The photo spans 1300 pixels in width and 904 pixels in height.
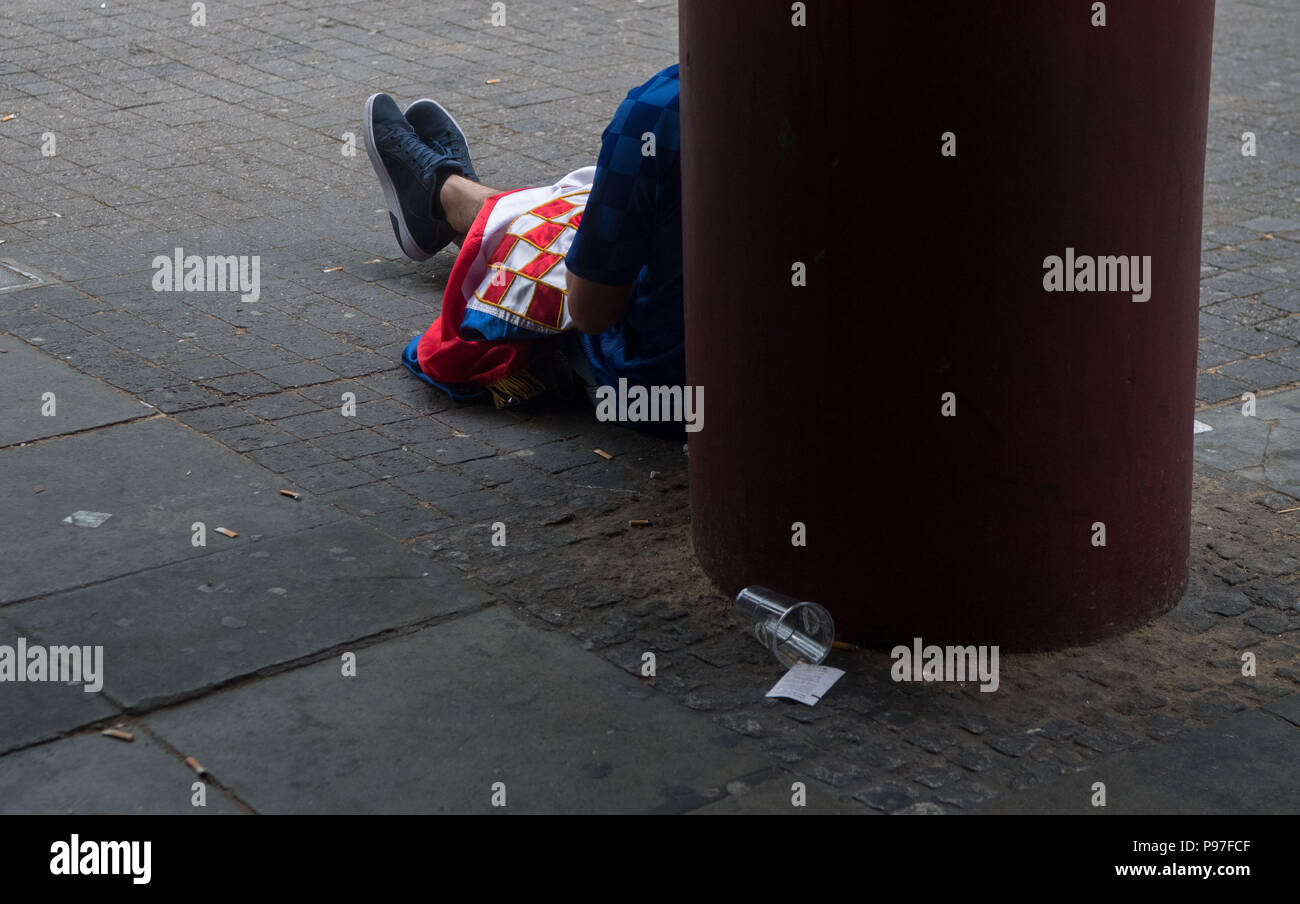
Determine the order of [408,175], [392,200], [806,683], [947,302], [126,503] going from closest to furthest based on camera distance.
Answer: [947,302]
[806,683]
[126,503]
[408,175]
[392,200]

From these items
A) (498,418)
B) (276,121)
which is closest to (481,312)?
(498,418)

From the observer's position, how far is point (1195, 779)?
126 inches

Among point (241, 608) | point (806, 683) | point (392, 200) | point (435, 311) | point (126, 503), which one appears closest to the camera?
point (806, 683)

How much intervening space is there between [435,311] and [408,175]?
23.1 inches

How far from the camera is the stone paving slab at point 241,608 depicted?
11.7 ft

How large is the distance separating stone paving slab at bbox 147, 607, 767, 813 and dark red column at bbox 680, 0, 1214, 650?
55 centimetres

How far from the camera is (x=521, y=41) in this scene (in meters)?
9.84

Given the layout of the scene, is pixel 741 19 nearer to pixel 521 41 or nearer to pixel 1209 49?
pixel 1209 49

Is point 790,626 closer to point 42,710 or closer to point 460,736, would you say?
Result: point 460,736

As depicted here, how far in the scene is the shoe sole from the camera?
6117mm

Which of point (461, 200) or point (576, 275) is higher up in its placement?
point (461, 200)

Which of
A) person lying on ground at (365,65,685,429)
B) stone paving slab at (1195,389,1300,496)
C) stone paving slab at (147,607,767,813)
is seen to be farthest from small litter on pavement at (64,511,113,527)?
stone paving slab at (1195,389,1300,496)

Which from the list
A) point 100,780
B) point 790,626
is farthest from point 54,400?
point 790,626
